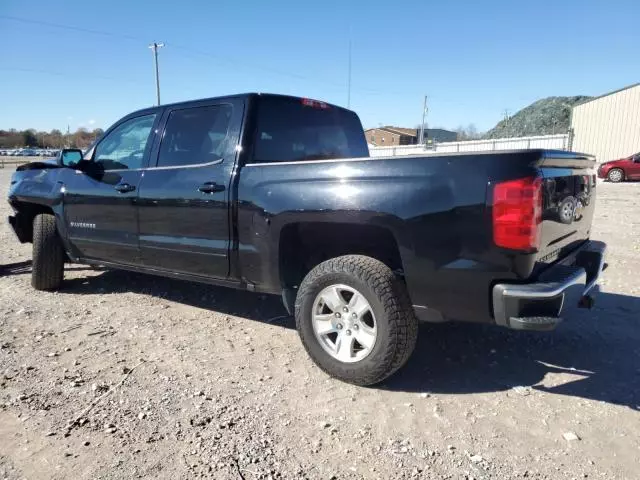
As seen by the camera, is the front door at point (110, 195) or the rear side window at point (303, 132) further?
the front door at point (110, 195)


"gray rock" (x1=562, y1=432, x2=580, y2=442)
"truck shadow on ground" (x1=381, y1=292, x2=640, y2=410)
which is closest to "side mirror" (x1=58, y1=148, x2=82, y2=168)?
"truck shadow on ground" (x1=381, y1=292, x2=640, y2=410)

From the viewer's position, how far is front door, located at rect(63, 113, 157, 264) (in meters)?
4.23

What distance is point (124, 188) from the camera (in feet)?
13.8

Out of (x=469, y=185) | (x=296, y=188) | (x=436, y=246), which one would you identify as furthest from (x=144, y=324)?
(x=469, y=185)

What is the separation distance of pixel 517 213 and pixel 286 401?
1.70 metres

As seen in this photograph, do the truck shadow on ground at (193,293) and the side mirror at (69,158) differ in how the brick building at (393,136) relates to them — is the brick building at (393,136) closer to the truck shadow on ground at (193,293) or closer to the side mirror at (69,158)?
the truck shadow on ground at (193,293)

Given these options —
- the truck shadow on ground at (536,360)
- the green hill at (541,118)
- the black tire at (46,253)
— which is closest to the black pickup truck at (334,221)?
the black tire at (46,253)

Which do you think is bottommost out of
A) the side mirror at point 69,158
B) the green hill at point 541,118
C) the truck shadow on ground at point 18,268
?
the truck shadow on ground at point 18,268

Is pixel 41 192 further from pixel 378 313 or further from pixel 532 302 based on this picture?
pixel 532 302

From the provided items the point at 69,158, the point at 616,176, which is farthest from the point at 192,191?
the point at 616,176

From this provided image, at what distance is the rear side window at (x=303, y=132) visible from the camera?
372 centimetres

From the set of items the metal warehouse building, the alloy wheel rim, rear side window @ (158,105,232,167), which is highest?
the metal warehouse building

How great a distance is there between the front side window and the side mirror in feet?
0.54

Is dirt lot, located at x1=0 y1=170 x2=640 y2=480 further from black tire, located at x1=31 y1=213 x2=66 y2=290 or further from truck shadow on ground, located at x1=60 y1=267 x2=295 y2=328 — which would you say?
black tire, located at x1=31 y1=213 x2=66 y2=290
